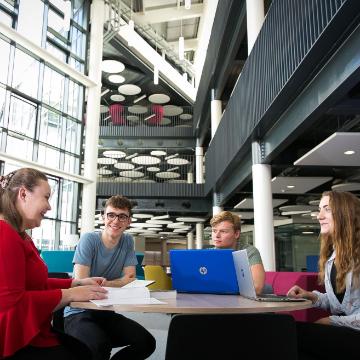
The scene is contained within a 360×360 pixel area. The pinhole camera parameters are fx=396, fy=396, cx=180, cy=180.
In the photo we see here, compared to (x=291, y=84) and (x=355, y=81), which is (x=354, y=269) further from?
(x=291, y=84)

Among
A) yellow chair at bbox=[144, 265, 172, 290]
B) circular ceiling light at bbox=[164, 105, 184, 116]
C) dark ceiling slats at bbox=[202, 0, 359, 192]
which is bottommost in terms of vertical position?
yellow chair at bbox=[144, 265, 172, 290]

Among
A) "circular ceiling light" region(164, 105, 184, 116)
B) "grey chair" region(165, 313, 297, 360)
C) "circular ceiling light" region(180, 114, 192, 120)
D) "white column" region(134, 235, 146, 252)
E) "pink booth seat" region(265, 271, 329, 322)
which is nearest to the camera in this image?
"grey chair" region(165, 313, 297, 360)

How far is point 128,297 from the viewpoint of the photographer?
6.08 ft

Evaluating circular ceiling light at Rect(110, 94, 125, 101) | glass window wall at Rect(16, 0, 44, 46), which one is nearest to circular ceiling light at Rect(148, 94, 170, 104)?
circular ceiling light at Rect(110, 94, 125, 101)

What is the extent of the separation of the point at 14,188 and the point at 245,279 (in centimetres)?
128

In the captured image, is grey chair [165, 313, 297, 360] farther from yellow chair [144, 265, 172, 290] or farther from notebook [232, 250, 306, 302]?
yellow chair [144, 265, 172, 290]

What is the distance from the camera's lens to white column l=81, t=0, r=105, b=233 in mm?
14424

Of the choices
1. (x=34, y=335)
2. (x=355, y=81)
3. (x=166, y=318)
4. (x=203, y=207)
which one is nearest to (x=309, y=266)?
(x=203, y=207)

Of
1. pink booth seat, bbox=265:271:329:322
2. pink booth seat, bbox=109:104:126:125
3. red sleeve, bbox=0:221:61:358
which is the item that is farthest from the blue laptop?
pink booth seat, bbox=109:104:126:125

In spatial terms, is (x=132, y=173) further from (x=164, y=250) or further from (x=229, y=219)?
(x=229, y=219)

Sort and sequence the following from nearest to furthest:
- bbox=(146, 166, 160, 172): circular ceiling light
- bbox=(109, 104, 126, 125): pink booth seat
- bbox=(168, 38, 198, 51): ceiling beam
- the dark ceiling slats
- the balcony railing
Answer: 1. the dark ceiling slats
2. the balcony railing
3. bbox=(146, 166, 160, 172): circular ceiling light
4. bbox=(109, 104, 126, 125): pink booth seat
5. bbox=(168, 38, 198, 51): ceiling beam

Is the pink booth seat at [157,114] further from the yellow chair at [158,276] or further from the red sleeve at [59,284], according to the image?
the red sleeve at [59,284]

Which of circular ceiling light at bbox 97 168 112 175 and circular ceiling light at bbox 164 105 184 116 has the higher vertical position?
circular ceiling light at bbox 164 105 184 116

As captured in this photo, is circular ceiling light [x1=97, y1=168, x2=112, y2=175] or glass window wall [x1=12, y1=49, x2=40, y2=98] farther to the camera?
circular ceiling light [x1=97, y1=168, x2=112, y2=175]
